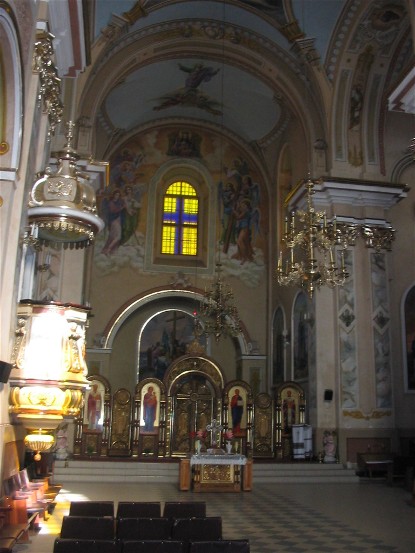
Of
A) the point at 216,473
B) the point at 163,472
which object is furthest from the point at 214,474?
the point at 163,472

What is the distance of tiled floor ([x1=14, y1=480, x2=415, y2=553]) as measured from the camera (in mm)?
6422

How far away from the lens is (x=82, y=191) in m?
7.55

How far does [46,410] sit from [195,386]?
1105cm

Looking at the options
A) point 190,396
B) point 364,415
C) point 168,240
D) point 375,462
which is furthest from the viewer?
point 168,240

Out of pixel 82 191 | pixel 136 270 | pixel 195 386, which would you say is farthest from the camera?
pixel 136 270

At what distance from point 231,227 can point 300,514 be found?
12882mm

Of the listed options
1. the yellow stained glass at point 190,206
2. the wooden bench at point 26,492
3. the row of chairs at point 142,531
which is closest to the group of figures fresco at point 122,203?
the yellow stained glass at point 190,206

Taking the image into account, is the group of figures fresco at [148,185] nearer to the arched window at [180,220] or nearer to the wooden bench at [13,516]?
the arched window at [180,220]

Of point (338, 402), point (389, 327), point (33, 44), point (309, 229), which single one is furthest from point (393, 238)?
point (33, 44)

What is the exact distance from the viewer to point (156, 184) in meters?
20.2

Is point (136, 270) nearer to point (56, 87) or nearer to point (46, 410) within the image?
point (56, 87)

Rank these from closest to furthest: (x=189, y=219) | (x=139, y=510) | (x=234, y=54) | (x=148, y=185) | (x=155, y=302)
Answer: (x=139, y=510)
(x=234, y=54)
(x=155, y=302)
(x=148, y=185)
(x=189, y=219)

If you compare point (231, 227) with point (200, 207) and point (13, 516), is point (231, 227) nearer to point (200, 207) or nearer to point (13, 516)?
point (200, 207)

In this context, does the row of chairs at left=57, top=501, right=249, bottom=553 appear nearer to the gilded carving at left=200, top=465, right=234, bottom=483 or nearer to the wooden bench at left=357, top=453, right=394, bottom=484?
the gilded carving at left=200, top=465, right=234, bottom=483
